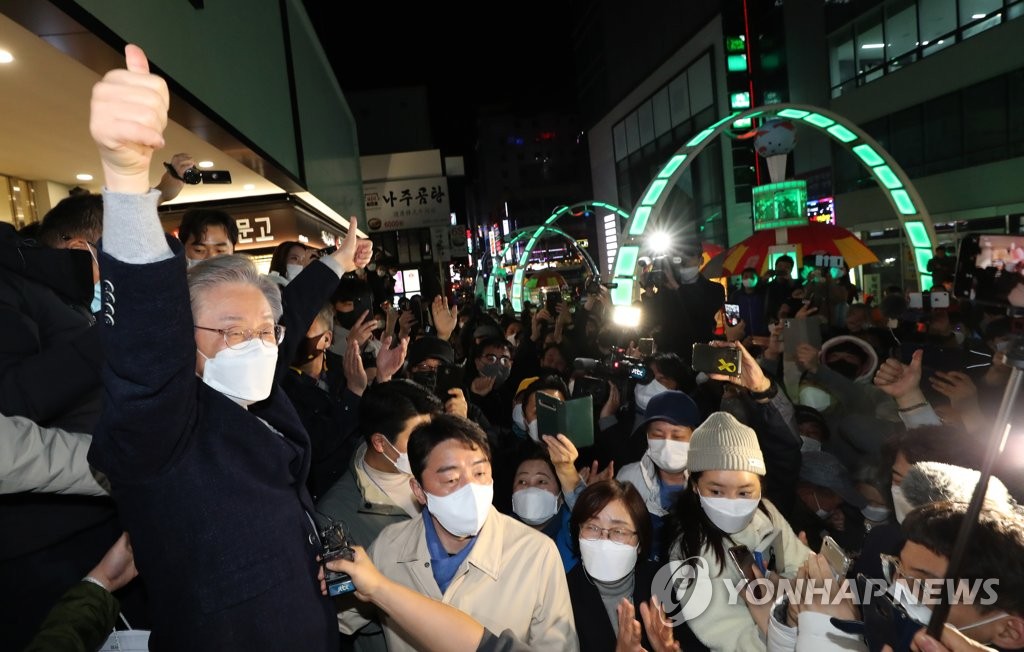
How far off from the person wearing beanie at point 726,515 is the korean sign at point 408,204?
55.9 ft

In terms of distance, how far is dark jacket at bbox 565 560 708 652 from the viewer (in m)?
2.70

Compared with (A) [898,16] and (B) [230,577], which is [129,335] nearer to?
(B) [230,577]

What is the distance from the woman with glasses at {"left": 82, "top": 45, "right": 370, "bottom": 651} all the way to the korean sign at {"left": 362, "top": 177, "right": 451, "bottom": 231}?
1801 centimetres

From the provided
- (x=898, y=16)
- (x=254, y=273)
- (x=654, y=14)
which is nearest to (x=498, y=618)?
(x=254, y=273)

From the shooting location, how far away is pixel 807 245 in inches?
458

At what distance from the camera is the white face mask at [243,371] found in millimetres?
1623

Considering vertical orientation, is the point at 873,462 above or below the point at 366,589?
below

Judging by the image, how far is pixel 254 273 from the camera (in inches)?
70.1

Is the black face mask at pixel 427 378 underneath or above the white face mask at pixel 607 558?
above

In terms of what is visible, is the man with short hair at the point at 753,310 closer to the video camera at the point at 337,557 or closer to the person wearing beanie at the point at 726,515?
the person wearing beanie at the point at 726,515

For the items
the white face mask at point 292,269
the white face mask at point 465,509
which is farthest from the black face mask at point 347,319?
the white face mask at point 465,509

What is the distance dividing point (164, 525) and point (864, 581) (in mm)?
1964

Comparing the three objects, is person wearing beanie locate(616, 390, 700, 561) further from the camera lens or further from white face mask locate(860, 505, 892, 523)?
the camera lens

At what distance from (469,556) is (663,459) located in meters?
1.71
